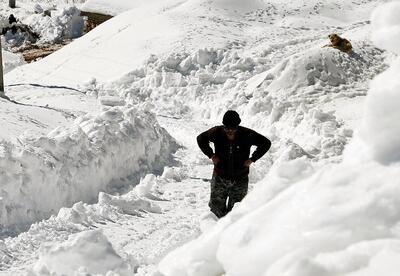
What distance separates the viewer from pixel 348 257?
10.1ft

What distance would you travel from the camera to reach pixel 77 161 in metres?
8.90

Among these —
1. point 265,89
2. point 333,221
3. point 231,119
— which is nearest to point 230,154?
point 231,119

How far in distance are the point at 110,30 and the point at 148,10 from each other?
189 cm

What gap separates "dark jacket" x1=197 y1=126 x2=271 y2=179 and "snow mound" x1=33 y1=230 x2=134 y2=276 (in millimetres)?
1692

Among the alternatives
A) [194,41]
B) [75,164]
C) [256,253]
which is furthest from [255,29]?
[256,253]

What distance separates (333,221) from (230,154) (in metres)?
3.25

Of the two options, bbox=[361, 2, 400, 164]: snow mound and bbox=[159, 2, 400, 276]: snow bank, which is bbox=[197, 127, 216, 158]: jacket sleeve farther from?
bbox=[361, 2, 400, 164]: snow mound

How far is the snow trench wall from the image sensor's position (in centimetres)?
771

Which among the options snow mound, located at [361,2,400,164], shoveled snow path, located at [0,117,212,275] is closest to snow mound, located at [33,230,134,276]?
shoveled snow path, located at [0,117,212,275]

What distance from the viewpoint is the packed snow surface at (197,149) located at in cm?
336

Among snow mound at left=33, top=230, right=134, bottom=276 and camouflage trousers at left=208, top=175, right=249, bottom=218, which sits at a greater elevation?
snow mound at left=33, top=230, right=134, bottom=276

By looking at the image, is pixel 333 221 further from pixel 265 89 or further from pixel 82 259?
pixel 265 89

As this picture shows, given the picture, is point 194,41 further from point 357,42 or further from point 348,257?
point 348,257

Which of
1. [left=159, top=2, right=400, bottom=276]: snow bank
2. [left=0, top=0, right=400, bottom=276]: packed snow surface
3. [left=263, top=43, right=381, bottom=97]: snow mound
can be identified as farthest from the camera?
[left=263, top=43, right=381, bottom=97]: snow mound
